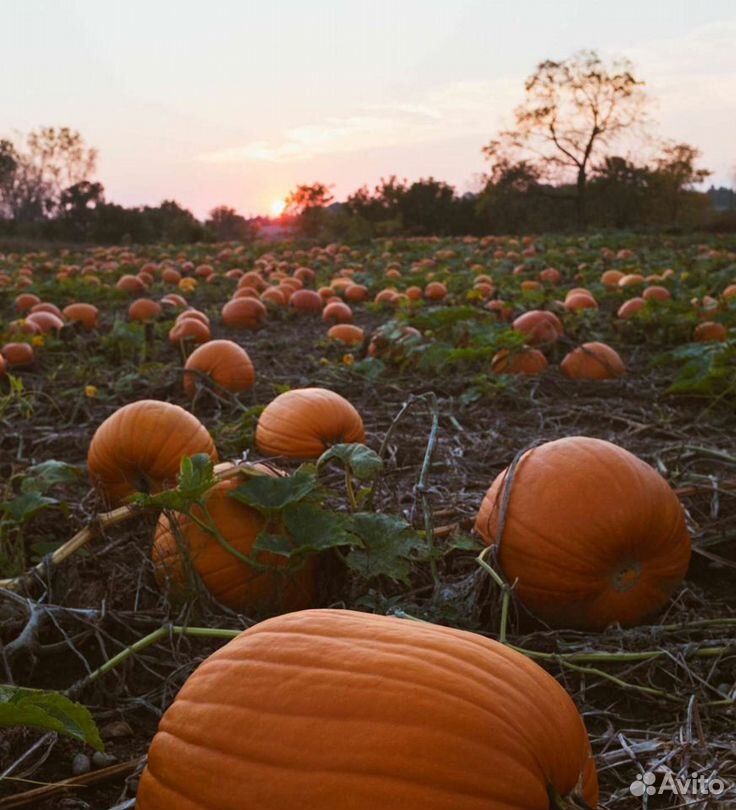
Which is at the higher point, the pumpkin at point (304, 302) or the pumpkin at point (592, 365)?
the pumpkin at point (304, 302)

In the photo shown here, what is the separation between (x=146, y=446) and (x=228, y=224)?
36.3 m

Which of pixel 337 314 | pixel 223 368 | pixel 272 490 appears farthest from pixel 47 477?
pixel 337 314

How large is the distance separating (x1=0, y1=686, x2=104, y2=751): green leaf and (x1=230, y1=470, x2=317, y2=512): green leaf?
82 cm

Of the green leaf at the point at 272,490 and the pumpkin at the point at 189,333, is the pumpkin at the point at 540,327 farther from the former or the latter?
the green leaf at the point at 272,490

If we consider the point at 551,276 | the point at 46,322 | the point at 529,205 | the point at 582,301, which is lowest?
the point at 46,322

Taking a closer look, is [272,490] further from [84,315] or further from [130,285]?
[130,285]

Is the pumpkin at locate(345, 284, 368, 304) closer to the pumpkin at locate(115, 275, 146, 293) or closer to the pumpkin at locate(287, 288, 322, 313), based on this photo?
the pumpkin at locate(287, 288, 322, 313)

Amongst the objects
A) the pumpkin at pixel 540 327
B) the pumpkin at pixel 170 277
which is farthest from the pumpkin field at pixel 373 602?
the pumpkin at pixel 170 277

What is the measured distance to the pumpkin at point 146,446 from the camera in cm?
274

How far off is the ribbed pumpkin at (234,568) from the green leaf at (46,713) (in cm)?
85

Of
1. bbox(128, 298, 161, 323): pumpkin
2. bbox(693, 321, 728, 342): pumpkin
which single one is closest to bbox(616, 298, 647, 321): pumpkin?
bbox(693, 321, 728, 342): pumpkin

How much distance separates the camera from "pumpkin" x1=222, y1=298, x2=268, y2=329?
800cm

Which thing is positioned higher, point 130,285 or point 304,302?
point 130,285

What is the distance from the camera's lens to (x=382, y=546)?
1.97 m
